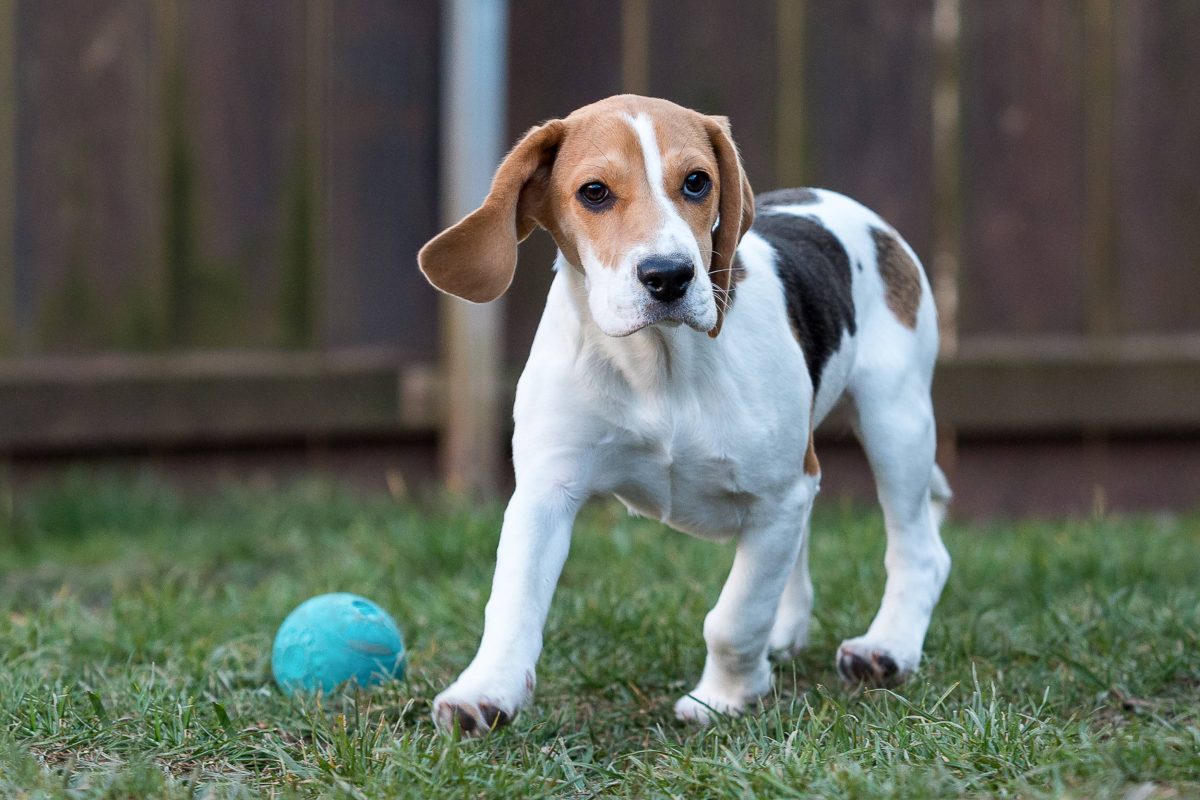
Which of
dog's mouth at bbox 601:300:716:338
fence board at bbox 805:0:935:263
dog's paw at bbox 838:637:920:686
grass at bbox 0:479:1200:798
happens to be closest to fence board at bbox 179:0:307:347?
grass at bbox 0:479:1200:798

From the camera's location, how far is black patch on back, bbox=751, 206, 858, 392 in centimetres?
366

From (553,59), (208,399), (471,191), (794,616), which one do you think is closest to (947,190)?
(553,59)

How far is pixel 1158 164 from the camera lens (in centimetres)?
649

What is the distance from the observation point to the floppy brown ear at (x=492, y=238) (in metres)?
3.20

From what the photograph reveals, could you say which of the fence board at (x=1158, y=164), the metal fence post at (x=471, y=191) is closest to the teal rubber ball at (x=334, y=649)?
the metal fence post at (x=471, y=191)

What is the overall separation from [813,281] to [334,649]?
143cm

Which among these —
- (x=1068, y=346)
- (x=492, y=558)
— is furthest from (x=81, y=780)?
(x=1068, y=346)

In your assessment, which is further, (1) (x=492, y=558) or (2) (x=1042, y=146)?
(2) (x=1042, y=146)

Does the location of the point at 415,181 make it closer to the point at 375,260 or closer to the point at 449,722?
the point at 375,260

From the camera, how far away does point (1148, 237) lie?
6520mm

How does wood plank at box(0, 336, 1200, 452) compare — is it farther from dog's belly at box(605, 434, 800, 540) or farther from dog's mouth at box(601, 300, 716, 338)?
dog's mouth at box(601, 300, 716, 338)

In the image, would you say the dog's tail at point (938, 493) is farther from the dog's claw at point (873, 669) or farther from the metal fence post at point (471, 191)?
the metal fence post at point (471, 191)

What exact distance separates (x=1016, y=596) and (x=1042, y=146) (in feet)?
8.47

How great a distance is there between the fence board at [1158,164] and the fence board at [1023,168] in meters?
0.18
